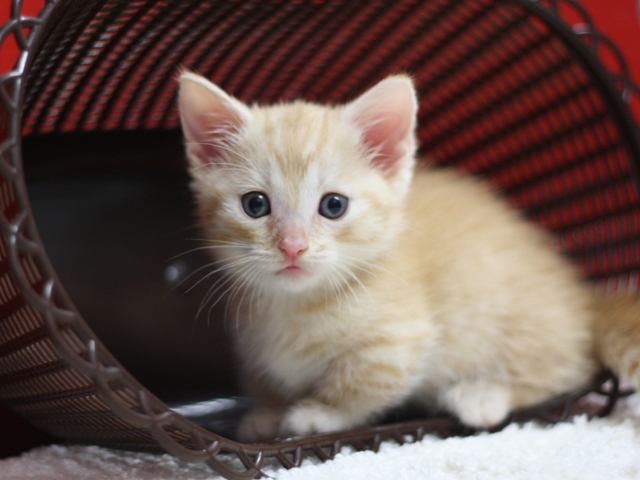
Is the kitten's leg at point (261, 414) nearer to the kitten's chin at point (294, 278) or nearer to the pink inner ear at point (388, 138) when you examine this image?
the kitten's chin at point (294, 278)

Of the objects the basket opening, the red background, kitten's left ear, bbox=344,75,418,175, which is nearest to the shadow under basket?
the basket opening

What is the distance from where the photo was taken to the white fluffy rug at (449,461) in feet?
3.29

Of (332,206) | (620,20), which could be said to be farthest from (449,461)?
(620,20)

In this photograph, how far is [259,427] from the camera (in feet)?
4.11

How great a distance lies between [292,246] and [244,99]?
78 centimetres

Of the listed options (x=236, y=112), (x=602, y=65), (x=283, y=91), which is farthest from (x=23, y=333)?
(x=602, y=65)

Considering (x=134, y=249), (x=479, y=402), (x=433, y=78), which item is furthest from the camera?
(x=433, y=78)

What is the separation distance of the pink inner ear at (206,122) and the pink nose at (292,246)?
28 cm

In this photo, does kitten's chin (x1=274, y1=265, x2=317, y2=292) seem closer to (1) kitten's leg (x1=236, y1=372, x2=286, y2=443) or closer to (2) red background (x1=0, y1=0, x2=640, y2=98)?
(1) kitten's leg (x1=236, y1=372, x2=286, y2=443)

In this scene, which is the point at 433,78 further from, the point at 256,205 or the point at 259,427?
the point at 259,427

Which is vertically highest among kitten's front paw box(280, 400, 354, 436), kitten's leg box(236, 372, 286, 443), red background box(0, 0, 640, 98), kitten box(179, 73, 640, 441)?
red background box(0, 0, 640, 98)

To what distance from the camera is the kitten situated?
1.17 metres

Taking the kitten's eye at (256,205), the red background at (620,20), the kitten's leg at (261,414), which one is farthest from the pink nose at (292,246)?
the red background at (620,20)

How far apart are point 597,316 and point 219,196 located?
0.86 meters
